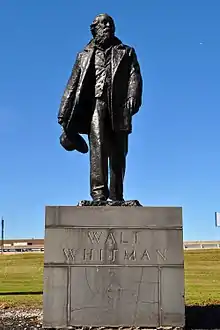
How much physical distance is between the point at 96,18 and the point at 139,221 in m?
3.13

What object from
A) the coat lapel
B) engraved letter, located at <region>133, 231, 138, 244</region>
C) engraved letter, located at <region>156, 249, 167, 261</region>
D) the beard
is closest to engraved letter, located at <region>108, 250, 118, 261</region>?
engraved letter, located at <region>133, 231, 138, 244</region>

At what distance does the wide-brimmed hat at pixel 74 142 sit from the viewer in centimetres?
777

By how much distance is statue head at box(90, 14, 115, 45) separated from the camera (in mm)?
7723

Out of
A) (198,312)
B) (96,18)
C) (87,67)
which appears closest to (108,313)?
(198,312)

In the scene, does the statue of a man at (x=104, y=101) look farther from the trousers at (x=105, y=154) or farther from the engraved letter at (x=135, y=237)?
the engraved letter at (x=135, y=237)

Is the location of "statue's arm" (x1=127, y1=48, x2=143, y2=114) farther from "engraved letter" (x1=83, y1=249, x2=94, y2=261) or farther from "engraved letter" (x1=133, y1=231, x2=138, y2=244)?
"engraved letter" (x1=83, y1=249, x2=94, y2=261)

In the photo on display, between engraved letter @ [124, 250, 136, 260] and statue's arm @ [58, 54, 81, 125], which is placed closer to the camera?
engraved letter @ [124, 250, 136, 260]

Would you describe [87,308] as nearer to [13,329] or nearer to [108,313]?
[108,313]

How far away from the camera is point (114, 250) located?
662cm

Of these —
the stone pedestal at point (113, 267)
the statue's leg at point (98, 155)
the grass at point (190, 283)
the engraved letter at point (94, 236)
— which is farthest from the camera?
the grass at point (190, 283)

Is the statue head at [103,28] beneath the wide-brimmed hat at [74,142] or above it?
above

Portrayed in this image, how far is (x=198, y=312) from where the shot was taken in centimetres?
802

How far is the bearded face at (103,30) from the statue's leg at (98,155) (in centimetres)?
88

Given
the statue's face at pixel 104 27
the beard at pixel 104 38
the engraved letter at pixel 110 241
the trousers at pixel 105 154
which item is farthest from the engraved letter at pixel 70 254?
the statue's face at pixel 104 27
